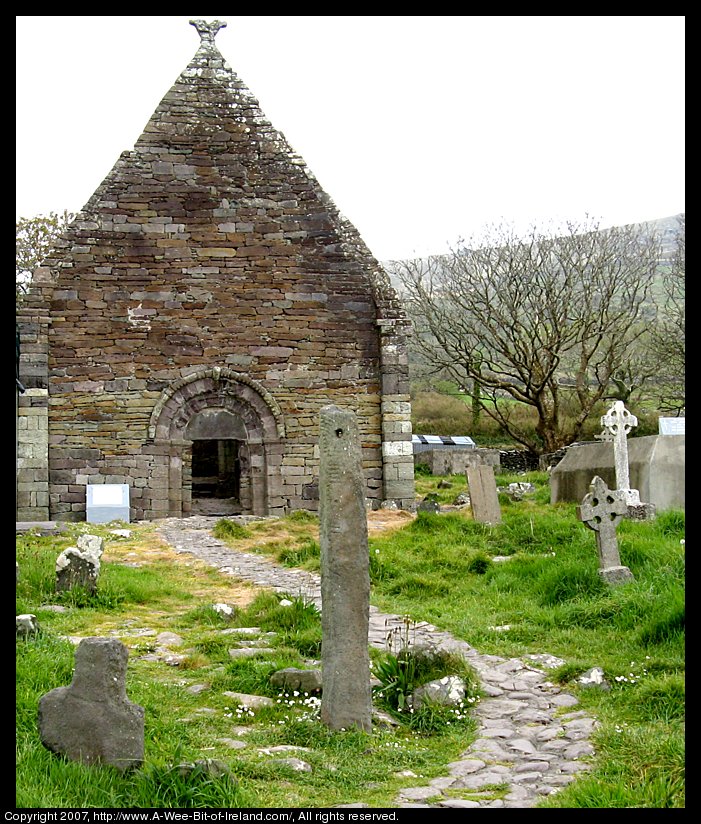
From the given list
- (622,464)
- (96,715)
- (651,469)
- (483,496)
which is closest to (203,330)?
(483,496)

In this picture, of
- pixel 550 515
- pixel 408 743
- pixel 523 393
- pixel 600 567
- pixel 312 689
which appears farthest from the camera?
pixel 523 393

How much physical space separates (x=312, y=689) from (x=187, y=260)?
41.9ft

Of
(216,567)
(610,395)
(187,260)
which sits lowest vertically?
(216,567)

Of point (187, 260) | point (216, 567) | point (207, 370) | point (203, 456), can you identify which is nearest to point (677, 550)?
point (216, 567)

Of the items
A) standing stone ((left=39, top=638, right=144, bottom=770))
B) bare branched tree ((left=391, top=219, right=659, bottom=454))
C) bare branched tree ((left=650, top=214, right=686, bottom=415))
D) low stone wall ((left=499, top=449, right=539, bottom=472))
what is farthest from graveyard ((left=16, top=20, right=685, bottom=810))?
bare branched tree ((left=650, top=214, right=686, bottom=415))

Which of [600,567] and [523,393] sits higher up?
[523,393]

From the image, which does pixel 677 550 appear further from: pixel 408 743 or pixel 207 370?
pixel 207 370

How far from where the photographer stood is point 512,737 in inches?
225

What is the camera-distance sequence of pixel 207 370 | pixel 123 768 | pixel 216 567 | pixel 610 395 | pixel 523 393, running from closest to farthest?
1. pixel 123 768
2. pixel 216 567
3. pixel 207 370
4. pixel 523 393
5. pixel 610 395

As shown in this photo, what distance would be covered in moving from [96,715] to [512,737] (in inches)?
98.6

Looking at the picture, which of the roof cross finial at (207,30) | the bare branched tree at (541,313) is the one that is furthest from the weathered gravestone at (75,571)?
the bare branched tree at (541,313)

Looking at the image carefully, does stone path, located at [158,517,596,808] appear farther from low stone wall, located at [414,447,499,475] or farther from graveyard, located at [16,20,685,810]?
low stone wall, located at [414,447,499,475]

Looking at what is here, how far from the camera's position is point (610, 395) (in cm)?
3378

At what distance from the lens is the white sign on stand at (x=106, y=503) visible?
54.3 ft
